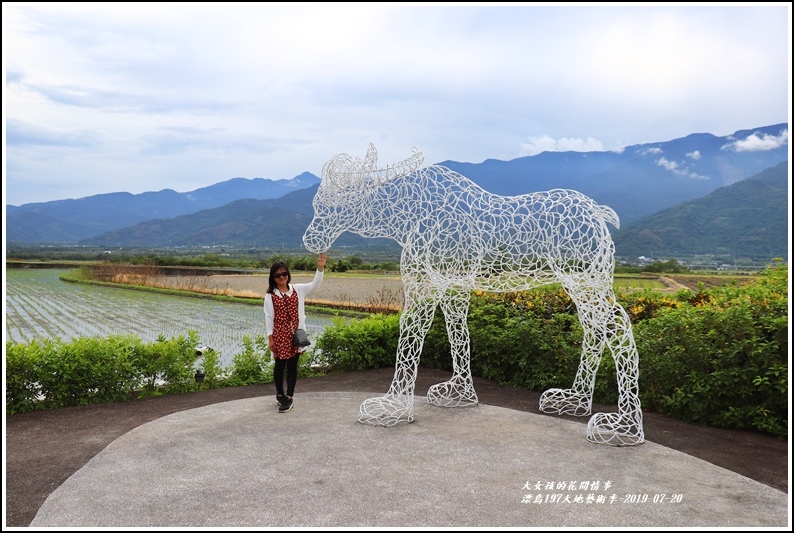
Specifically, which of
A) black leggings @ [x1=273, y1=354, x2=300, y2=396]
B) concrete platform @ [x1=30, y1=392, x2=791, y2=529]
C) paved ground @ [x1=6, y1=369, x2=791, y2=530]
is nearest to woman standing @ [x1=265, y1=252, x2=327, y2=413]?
black leggings @ [x1=273, y1=354, x2=300, y2=396]

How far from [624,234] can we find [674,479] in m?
20.5

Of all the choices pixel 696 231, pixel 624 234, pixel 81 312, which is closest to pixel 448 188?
pixel 81 312

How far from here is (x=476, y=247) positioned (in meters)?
5.36

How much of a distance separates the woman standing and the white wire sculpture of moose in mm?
494

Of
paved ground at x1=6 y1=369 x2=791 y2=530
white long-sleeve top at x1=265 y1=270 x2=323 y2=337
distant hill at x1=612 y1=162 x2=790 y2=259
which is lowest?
paved ground at x1=6 y1=369 x2=791 y2=530

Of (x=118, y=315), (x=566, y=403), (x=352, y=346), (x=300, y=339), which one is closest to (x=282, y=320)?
(x=300, y=339)

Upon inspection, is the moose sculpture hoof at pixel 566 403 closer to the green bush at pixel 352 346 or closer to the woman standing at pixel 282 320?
the woman standing at pixel 282 320

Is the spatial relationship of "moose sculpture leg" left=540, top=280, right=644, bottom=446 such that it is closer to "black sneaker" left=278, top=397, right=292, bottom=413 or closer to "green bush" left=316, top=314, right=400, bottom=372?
"black sneaker" left=278, top=397, right=292, bottom=413

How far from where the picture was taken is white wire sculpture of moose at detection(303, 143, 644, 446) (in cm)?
502

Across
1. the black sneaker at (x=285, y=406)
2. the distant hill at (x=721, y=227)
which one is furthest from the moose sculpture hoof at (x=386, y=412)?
the distant hill at (x=721, y=227)

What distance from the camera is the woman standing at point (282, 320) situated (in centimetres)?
597

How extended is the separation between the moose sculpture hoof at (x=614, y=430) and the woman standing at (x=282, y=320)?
312 cm

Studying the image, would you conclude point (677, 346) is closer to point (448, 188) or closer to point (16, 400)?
point (448, 188)

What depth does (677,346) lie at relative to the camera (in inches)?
226
